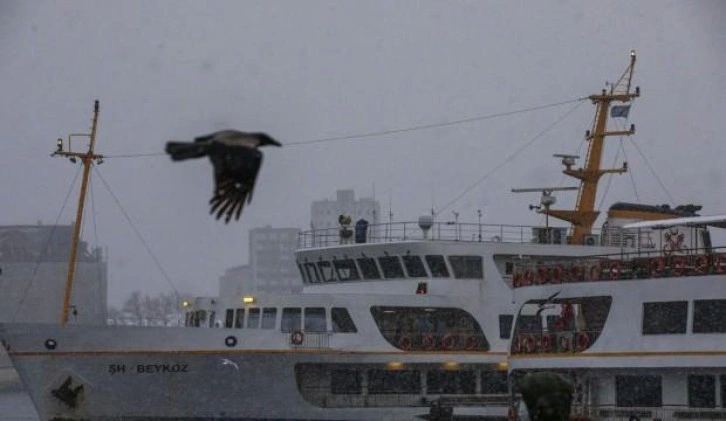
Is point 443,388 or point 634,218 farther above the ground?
point 634,218

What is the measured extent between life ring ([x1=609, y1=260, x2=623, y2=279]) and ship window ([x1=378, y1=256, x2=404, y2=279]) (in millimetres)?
8930

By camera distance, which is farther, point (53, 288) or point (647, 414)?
point (53, 288)

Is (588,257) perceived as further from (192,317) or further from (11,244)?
(11,244)

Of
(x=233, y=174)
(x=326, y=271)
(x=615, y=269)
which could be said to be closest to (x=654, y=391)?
(x=615, y=269)

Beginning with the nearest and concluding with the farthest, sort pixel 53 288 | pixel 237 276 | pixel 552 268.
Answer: pixel 552 268 < pixel 53 288 < pixel 237 276

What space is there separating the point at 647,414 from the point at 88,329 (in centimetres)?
1452

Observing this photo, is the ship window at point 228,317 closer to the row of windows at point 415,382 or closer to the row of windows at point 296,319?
the row of windows at point 296,319

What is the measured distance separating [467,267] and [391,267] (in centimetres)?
222

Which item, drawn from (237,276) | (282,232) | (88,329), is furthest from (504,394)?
(237,276)

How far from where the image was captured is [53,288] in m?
121

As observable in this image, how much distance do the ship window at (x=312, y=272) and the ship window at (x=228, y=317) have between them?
4.60 m

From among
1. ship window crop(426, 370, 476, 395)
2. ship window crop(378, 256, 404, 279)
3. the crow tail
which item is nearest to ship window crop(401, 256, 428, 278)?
ship window crop(378, 256, 404, 279)

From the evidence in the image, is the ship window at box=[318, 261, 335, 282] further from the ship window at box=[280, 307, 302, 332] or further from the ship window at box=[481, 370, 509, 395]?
the ship window at box=[481, 370, 509, 395]

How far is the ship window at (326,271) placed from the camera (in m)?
42.9
